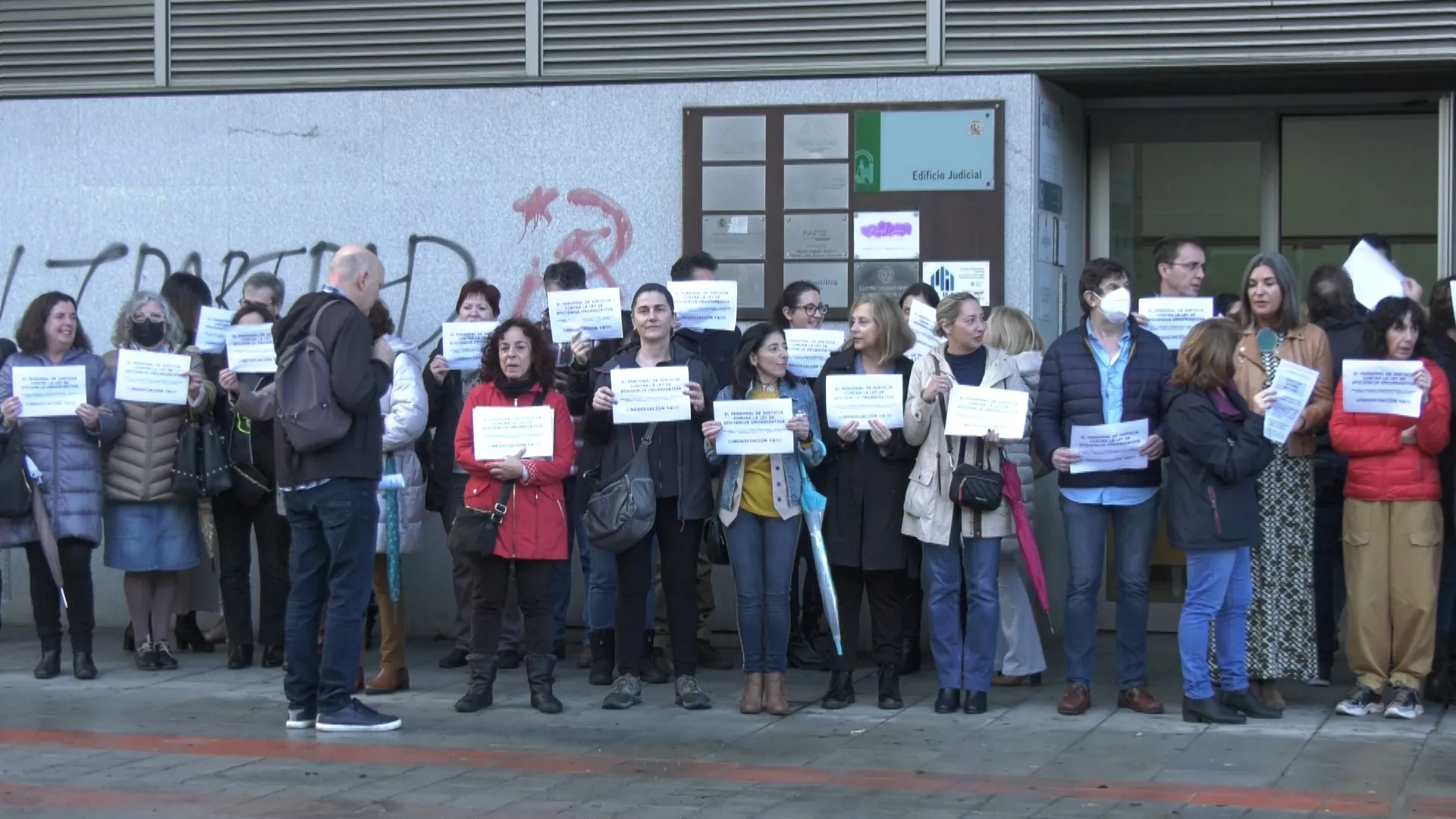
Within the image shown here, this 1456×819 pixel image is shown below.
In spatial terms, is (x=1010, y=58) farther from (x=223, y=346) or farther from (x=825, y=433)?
(x=223, y=346)

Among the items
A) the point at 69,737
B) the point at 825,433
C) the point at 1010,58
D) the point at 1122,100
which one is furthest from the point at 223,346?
the point at 1122,100

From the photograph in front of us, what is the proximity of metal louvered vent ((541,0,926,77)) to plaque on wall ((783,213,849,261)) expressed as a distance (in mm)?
836

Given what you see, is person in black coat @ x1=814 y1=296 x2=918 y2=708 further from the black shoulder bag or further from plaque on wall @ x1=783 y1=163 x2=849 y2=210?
plaque on wall @ x1=783 y1=163 x2=849 y2=210

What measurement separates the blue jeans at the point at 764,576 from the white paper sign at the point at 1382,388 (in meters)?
2.58

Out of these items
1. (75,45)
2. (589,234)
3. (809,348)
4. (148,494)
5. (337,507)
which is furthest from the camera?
(75,45)

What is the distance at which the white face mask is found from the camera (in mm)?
8500

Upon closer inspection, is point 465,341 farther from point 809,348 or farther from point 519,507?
point 809,348

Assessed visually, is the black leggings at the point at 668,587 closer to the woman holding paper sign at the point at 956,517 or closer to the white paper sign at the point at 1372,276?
the woman holding paper sign at the point at 956,517

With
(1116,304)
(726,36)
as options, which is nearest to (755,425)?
(1116,304)

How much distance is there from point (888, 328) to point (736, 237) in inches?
86.8

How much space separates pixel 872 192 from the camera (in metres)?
10.5

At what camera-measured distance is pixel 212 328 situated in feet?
33.1

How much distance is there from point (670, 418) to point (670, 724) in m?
1.39

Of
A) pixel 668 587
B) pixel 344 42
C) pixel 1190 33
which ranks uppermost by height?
pixel 344 42
